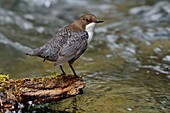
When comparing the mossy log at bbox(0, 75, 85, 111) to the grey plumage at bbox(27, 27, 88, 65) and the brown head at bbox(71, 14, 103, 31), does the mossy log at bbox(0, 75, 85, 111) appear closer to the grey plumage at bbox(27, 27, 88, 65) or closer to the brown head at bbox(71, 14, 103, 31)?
the grey plumage at bbox(27, 27, 88, 65)

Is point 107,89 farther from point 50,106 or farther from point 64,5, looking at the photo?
point 64,5

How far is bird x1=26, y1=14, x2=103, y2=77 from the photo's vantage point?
168 inches

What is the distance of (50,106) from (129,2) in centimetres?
867

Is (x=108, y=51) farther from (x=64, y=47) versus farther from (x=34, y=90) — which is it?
(x=34, y=90)

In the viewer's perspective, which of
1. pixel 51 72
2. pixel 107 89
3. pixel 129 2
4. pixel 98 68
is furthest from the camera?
pixel 129 2

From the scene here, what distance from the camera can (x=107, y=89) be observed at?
17.2ft

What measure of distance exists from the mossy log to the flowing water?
8.7 inches

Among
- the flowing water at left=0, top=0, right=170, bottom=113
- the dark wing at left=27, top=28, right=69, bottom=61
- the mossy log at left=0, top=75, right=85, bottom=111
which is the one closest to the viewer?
the mossy log at left=0, top=75, right=85, bottom=111

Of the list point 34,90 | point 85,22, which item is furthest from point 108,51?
point 34,90

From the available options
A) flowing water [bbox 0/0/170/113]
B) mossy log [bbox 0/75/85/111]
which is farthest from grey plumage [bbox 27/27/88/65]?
flowing water [bbox 0/0/170/113]

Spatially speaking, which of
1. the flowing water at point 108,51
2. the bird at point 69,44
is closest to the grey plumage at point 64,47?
the bird at point 69,44

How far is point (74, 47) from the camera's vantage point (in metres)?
4.40

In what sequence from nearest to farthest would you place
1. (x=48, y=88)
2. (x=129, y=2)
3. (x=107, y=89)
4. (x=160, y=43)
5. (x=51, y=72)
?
1. (x=48, y=88)
2. (x=107, y=89)
3. (x=51, y=72)
4. (x=160, y=43)
5. (x=129, y=2)

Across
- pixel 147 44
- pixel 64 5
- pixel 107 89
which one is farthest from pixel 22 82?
pixel 64 5
